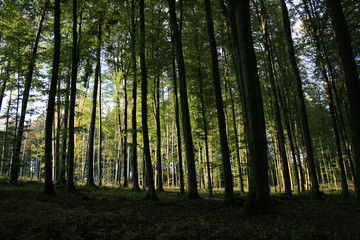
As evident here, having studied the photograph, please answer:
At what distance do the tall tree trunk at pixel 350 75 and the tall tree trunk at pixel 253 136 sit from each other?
3.18 m

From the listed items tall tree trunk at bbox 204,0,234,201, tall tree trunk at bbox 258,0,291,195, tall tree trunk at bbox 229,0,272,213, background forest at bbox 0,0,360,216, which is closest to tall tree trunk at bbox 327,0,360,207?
background forest at bbox 0,0,360,216

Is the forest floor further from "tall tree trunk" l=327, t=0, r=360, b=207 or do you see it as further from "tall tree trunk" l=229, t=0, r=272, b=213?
"tall tree trunk" l=327, t=0, r=360, b=207

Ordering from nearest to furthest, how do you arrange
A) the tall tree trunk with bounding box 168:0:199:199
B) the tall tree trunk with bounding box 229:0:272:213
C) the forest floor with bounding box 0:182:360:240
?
the forest floor with bounding box 0:182:360:240 < the tall tree trunk with bounding box 229:0:272:213 < the tall tree trunk with bounding box 168:0:199:199

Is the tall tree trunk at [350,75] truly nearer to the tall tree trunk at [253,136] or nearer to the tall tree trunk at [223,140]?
the tall tree trunk at [253,136]

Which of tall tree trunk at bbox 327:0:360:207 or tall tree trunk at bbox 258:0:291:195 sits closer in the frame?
tall tree trunk at bbox 327:0:360:207

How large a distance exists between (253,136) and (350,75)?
421 centimetres

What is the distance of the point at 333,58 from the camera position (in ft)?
48.1

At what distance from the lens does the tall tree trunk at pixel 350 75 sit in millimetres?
6781

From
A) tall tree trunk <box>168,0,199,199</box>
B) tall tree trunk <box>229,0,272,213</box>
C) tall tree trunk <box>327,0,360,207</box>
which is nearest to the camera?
tall tree trunk <box>229,0,272,213</box>

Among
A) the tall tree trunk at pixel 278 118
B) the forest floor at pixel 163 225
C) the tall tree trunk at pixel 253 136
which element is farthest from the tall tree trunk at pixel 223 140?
the tall tree trunk at pixel 278 118

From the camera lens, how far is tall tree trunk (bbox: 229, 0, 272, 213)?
19.1 feet

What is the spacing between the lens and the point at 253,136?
19.5ft

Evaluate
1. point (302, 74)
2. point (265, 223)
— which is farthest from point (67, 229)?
point (302, 74)

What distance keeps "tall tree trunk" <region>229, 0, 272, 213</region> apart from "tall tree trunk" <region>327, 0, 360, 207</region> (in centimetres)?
318
